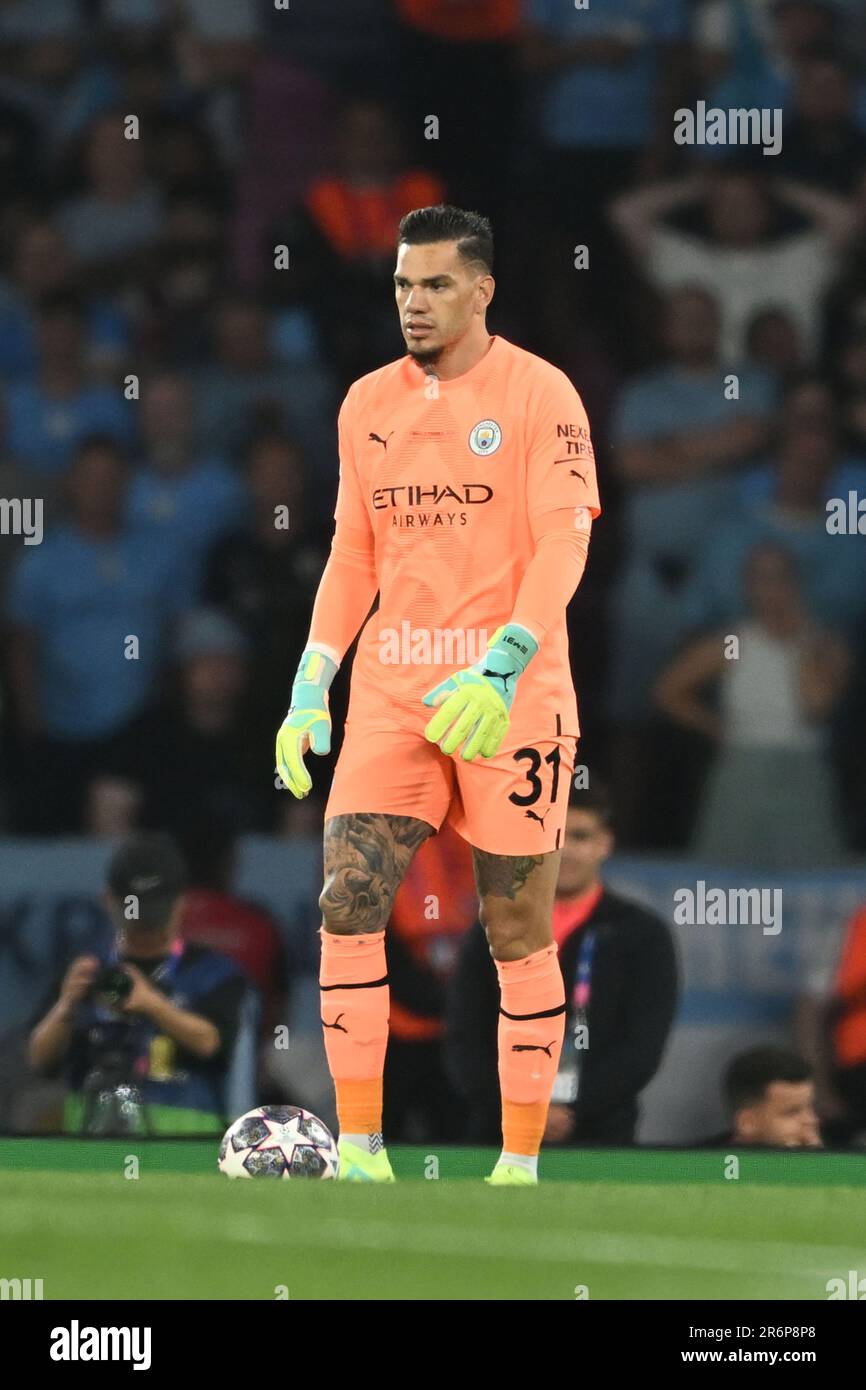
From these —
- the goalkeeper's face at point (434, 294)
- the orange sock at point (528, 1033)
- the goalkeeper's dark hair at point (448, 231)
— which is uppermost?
the goalkeeper's dark hair at point (448, 231)

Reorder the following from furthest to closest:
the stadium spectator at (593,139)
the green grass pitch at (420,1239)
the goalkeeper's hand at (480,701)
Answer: the stadium spectator at (593,139)
the goalkeeper's hand at (480,701)
the green grass pitch at (420,1239)

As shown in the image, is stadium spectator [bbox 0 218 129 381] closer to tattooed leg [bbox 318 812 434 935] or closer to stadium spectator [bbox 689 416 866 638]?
stadium spectator [bbox 689 416 866 638]

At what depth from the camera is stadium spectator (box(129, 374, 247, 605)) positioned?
27.4 ft

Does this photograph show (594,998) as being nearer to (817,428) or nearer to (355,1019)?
(355,1019)

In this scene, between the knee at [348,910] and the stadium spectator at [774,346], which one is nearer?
the knee at [348,910]

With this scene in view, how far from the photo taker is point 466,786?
18.1 feet

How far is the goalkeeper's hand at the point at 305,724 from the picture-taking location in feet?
18.2

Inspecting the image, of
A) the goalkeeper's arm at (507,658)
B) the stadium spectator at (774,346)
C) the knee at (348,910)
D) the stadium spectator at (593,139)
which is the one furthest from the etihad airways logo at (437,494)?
the stadium spectator at (774,346)

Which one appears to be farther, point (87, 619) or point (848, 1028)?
point (87, 619)

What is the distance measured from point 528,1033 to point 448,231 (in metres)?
1.80

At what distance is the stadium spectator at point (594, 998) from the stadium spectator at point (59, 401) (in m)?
2.46

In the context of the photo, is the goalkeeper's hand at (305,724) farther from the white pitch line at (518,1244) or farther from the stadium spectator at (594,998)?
the stadium spectator at (594,998)

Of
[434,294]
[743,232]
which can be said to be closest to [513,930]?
[434,294]

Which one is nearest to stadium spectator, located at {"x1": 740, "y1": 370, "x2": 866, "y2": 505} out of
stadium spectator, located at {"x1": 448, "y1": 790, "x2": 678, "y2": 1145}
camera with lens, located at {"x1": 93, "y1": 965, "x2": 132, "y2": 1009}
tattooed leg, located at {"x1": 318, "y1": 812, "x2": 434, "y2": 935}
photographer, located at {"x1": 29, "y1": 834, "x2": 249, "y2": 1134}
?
stadium spectator, located at {"x1": 448, "y1": 790, "x2": 678, "y2": 1145}
